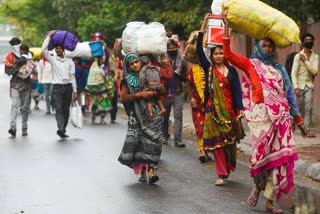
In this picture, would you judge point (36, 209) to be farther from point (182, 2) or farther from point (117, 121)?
point (182, 2)

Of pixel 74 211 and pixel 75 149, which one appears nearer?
pixel 74 211

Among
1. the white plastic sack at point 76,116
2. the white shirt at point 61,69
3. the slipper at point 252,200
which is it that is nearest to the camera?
the slipper at point 252,200

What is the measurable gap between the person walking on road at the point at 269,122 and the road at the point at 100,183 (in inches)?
16.2

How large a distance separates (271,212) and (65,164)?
4.55 metres

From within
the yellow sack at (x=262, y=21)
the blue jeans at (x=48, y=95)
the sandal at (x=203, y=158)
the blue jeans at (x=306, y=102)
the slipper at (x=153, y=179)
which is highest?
the yellow sack at (x=262, y=21)

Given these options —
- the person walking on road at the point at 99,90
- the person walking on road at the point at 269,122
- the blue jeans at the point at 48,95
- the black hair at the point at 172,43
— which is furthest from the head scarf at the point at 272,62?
the blue jeans at the point at 48,95

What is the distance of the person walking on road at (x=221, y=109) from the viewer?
10.5 metres

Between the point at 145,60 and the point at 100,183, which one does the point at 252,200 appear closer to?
the point at 100,183

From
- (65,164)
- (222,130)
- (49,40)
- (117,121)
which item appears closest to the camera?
(222,130)

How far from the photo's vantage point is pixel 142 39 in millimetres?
11820

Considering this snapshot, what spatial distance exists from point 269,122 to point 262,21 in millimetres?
1051

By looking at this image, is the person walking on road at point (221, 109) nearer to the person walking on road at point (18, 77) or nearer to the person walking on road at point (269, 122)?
the person walking on road at point (269, 122)

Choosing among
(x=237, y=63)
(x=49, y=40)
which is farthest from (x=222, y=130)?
(x=49, y=40)

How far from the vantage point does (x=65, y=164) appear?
41.2 feet
